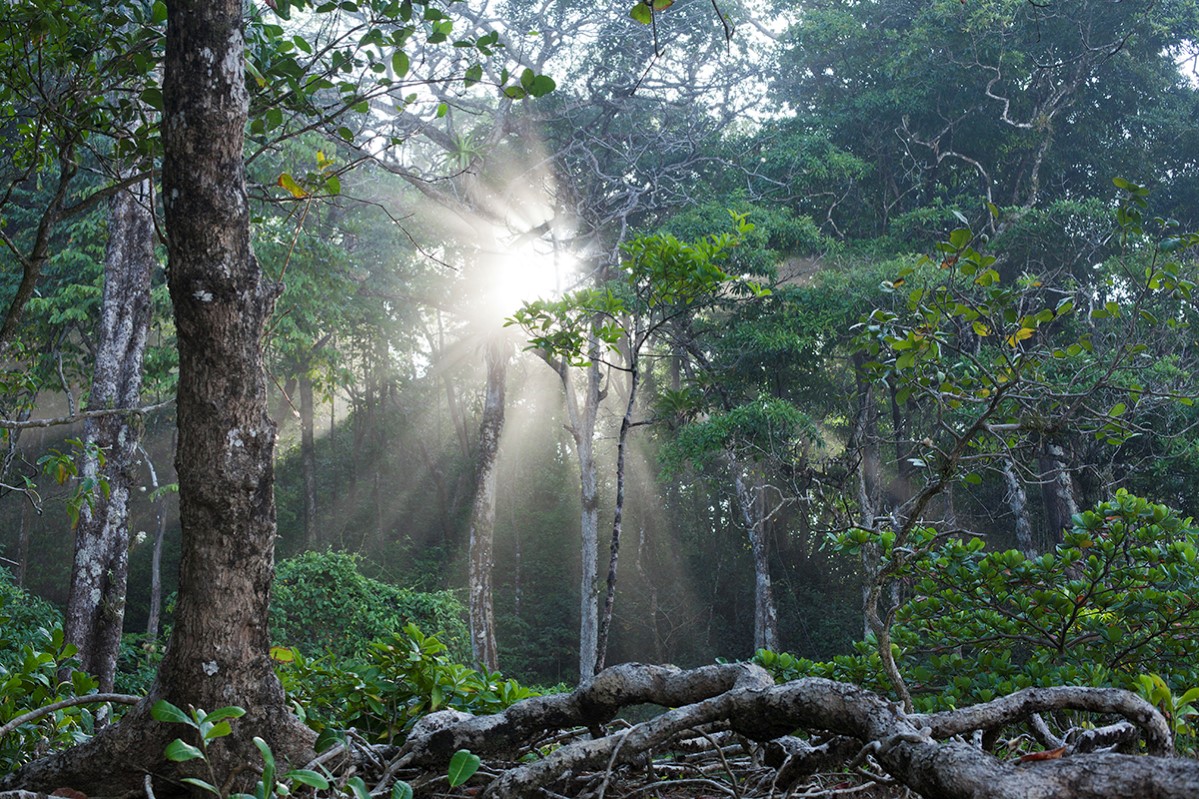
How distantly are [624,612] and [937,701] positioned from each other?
1465 centimetres

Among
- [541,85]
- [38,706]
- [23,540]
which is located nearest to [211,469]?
[38,706]

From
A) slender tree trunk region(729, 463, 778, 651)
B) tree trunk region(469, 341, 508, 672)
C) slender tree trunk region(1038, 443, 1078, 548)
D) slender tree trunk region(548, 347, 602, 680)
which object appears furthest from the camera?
slender tree trunk region(729, 463, 778, 651)

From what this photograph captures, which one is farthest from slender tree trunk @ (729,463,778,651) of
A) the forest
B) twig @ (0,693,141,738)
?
twig @ (0,693,141,738)

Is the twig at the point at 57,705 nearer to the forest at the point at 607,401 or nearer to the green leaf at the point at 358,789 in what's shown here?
the forest at the point at 607,401

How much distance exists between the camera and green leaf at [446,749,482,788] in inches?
64.3

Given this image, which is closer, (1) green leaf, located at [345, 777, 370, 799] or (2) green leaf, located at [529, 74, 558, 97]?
(1) green leaf, located at [345, 777, 370, 799]

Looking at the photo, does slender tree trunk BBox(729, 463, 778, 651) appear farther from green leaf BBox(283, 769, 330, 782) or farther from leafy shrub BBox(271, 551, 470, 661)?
green leaf BBox(283, 769, 330, 782)

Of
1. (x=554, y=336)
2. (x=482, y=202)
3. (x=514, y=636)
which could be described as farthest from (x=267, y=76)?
(x=514, y=636)

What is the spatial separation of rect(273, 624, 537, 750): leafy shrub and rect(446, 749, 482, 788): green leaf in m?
0.83

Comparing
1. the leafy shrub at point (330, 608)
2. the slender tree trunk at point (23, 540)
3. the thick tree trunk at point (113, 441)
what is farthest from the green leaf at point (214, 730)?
the slender tree trunk at point (23, 540)

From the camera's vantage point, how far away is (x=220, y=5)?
2172 millimetres

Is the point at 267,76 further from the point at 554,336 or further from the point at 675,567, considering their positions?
the point at 675,567

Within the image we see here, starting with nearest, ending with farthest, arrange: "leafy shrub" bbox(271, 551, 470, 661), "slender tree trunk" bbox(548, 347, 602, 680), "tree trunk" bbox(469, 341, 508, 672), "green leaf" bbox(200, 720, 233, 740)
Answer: "green leaf" bbox(200, 720, 233, 740)
"leafy shrub" bbox(271, 551, 470, 661)
"tree trunk" bbox(469, 341, 508, 672)
"slender tree trunk" bbox(548, 347, 602, 680)

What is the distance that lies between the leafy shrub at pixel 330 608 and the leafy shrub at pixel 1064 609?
6272 millimetres
